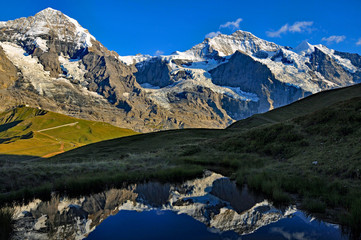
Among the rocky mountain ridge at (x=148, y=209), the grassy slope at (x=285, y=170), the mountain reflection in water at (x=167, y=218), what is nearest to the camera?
the mountain reflection in water at (x=167, y=218)

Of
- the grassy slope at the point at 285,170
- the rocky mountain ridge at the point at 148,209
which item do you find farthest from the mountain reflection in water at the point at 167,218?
the grassy slope at the point at 285,170

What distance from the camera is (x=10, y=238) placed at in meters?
9.70

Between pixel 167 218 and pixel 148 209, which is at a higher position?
pixel 148 209

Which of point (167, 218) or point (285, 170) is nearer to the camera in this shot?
point (167, 218)

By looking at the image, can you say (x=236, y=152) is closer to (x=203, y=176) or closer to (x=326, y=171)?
(x=203, y=176)

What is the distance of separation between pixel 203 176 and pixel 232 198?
7.11 meters

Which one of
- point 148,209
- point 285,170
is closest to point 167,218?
point 148,209

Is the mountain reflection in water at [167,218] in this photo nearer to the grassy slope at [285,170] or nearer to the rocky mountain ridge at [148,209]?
the rocky mountain ridge at [148,209]

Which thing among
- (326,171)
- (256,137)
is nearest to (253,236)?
(326,171)

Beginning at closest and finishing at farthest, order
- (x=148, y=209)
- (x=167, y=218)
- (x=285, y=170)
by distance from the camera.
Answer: (x=167, y=218) < (x=148, y=209) < (x=285, y=170)

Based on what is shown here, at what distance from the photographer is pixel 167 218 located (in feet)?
40.0

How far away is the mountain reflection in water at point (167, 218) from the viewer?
1027cm

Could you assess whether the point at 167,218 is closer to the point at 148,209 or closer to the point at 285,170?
the point at 148,209

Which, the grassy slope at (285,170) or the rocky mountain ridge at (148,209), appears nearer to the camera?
the rocky mountain ridge at (148,209)
